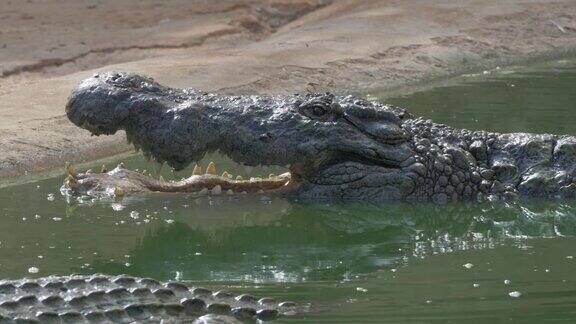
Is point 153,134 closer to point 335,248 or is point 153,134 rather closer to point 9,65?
point 335,248

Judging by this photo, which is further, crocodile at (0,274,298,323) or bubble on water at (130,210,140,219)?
bubble on water at (130,210,140,219)

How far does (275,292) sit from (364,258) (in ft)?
3.16

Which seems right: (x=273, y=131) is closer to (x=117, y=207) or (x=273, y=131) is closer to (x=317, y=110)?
(x=317, y=110)

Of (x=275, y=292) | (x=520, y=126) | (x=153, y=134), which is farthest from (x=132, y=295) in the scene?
(x=520, y=126)

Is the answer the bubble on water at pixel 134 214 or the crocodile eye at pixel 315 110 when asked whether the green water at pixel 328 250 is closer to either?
the bubble on water at pixel 134 214

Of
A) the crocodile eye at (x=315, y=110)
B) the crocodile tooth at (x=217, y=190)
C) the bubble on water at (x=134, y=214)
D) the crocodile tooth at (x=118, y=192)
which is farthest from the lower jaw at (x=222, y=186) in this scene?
the crocodile eye at (x=315, y=110)

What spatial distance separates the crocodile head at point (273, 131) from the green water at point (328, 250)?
7.9 inches

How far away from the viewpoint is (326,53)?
545 inches

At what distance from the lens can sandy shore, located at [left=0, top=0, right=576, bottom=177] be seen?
10734mm

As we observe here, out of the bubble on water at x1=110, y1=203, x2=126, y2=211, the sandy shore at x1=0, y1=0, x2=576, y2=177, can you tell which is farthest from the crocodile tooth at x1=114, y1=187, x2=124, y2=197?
the sandy shore at x1=0, y1=0, x2=576, y2=177

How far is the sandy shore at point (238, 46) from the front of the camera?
10.7 meters

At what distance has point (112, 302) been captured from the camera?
5070mm

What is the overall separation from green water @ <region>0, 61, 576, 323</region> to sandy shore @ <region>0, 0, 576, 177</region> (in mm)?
1810

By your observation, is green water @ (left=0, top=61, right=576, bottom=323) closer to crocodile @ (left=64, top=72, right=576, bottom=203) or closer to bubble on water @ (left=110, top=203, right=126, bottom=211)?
bubble on water @ (left=110, top=203, right=126, bottom=211)
